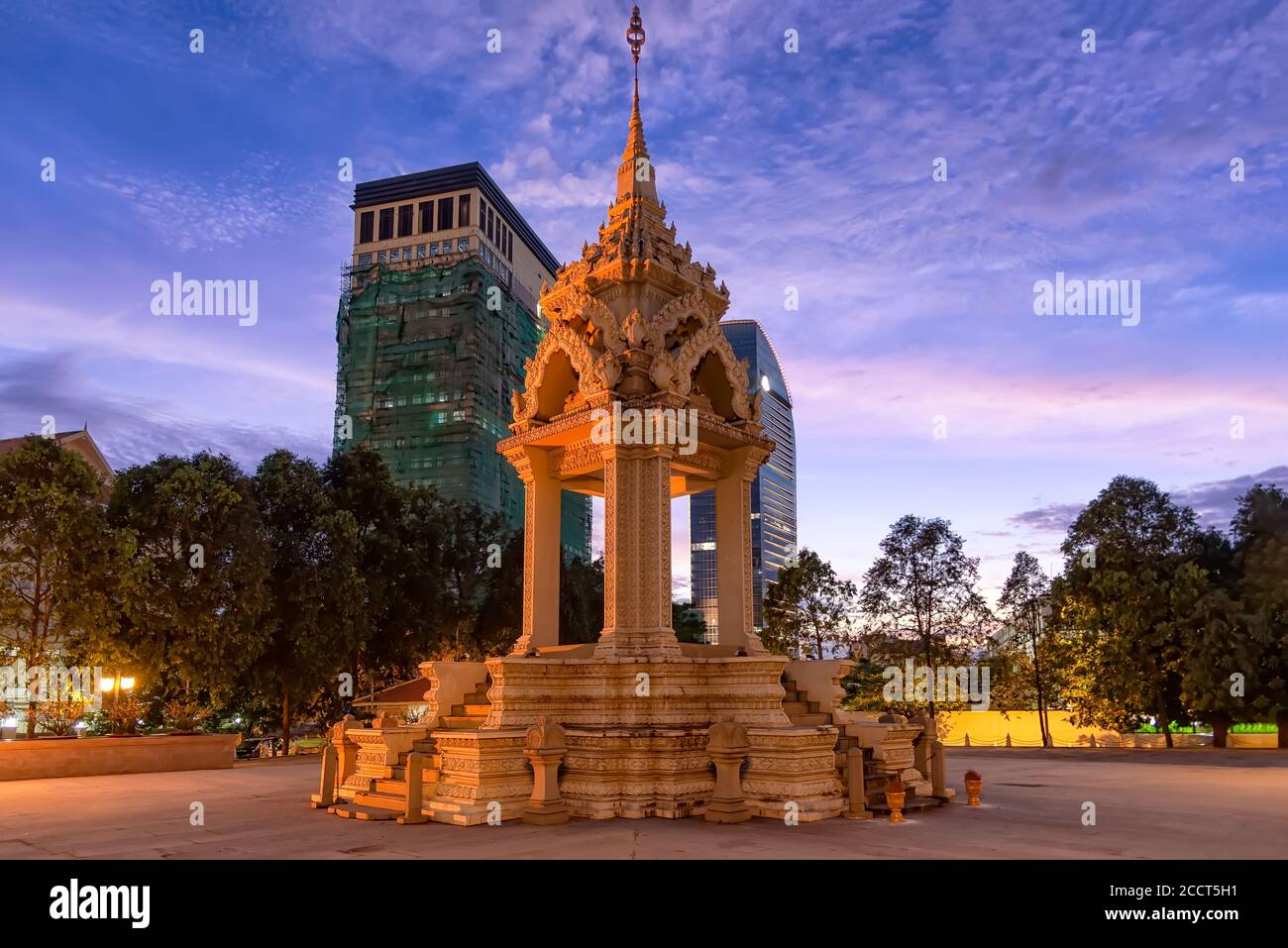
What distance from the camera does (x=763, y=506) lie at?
146m

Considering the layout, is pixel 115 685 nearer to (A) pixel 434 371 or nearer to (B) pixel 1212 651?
(B) pixel 1212 651

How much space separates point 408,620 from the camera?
3397 centimetres

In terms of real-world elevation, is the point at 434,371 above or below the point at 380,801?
above

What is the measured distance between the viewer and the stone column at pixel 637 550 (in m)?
14.1

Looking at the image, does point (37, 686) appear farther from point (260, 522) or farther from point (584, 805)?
point (584, 805)

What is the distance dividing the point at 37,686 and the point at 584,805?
18.5 m

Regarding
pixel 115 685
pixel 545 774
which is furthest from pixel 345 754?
pixel 115 685

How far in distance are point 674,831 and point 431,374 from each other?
88.4m

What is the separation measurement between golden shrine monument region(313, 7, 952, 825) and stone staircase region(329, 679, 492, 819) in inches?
1.4

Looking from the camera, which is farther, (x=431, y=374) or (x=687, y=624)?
(x=431, y=374)

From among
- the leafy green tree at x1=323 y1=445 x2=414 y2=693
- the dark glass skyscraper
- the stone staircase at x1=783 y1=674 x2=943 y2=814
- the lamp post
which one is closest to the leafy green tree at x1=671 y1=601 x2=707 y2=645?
the leafy green tree at x1=323 y1=445 x2=414 y2=693

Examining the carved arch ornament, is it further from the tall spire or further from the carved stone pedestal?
the carved stone pedestal

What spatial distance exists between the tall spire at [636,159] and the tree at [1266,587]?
2383 centimetres

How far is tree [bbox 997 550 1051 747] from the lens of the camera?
34719mm
